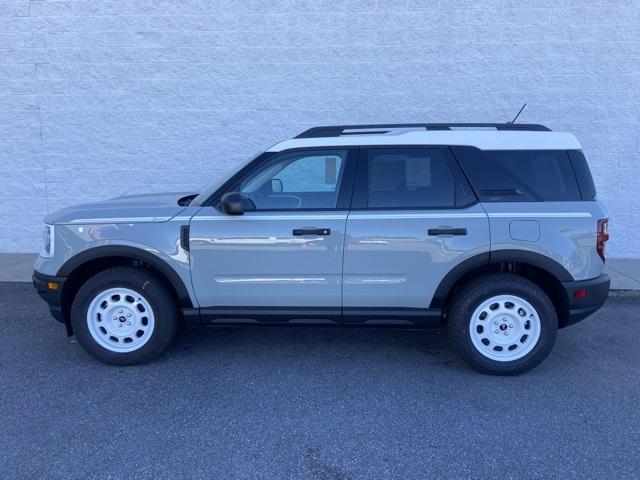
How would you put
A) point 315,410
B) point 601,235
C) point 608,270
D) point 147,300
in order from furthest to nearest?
point 608,270 < point 147,300 < point 601,235 < point 315,410

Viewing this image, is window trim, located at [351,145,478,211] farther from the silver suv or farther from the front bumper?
the front bumper

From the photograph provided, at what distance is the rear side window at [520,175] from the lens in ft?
14.0

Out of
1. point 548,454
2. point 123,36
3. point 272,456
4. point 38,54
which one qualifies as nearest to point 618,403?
point 548,454

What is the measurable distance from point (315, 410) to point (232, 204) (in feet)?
Answer: 5.23

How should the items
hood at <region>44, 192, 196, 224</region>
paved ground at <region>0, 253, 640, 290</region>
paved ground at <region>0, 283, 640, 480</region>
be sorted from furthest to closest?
paved ground at <region>0, 253, 640, 290</region> → hood at <region>44, 192, 196, 224</region> → paved ground at <region>0, 283, 640, 480</region>

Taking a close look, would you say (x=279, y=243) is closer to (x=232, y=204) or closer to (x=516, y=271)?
(x=232, y=204)

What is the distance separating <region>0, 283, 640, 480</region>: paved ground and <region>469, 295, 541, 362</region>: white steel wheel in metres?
0.22

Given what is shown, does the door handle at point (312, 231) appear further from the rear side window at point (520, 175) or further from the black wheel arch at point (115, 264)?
the rear side window at point (520, 175)

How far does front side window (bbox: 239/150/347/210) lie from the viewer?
441 centimetres

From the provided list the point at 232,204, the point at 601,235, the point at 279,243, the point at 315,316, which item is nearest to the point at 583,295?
the point at 601,235

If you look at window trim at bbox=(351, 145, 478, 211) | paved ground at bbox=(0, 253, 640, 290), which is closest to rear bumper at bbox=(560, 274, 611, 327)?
window trim at bbox=(351, 145, 478, 211)

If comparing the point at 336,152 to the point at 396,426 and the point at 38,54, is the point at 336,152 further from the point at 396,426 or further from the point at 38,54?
the point at 38,54

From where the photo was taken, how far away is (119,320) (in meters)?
4.50

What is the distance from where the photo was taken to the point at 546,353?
4.31 metres
